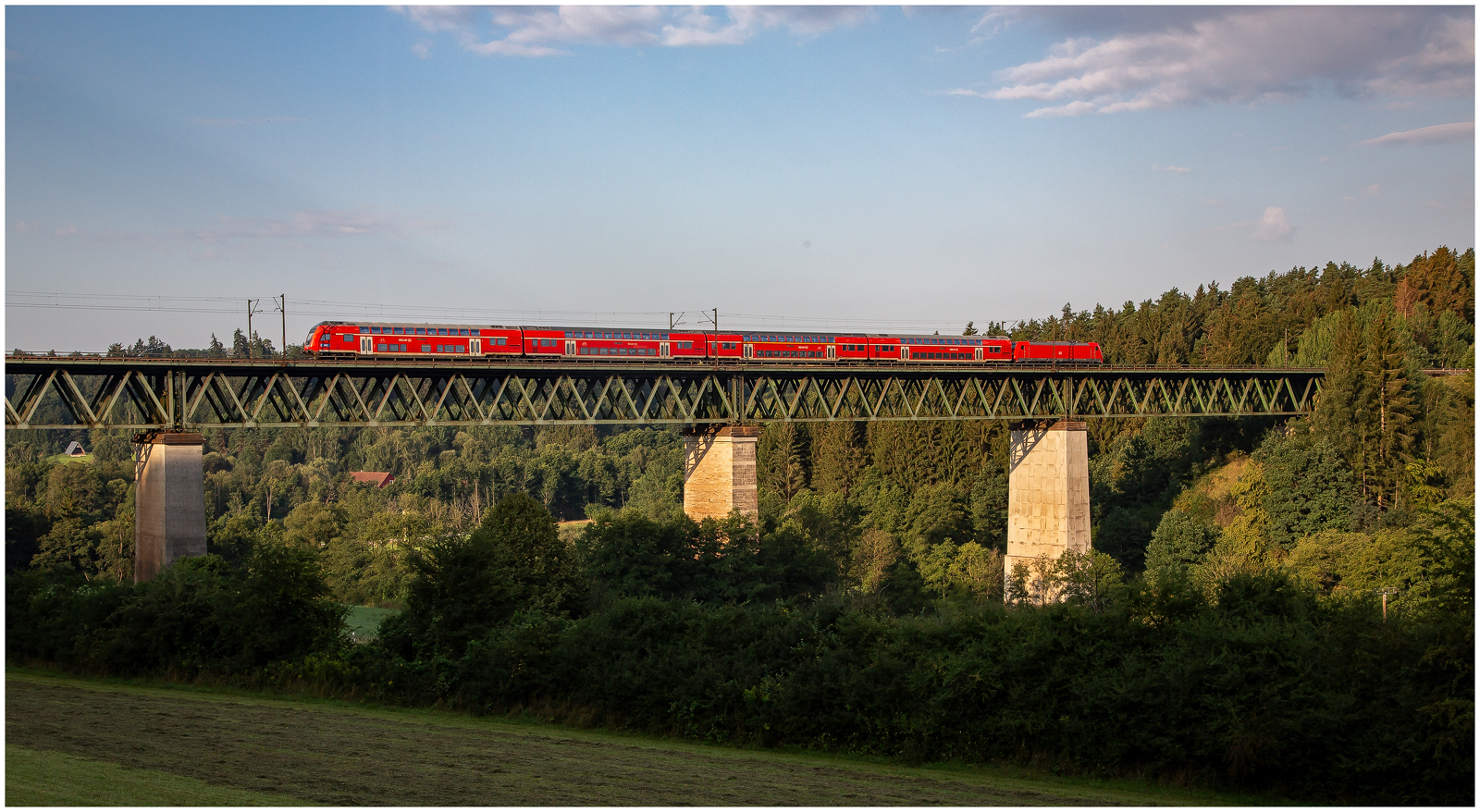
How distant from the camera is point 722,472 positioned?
191 ft

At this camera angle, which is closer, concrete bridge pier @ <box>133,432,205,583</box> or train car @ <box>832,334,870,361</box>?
concrete bridge pier @ <box>133,432,205,583</box>

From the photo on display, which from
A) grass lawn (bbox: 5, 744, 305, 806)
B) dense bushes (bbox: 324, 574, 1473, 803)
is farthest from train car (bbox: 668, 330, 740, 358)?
grass lawn (bbox: 5, 744, 305, 806)

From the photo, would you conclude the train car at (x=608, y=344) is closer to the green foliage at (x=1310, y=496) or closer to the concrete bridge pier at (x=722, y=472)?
the concrete bridge pier at (x=722, y=472)

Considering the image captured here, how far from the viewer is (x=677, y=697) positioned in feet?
85.6

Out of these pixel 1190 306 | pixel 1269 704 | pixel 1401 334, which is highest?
pixel 1190 306

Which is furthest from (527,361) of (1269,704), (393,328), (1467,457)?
(1467,457)

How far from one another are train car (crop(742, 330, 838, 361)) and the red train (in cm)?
5

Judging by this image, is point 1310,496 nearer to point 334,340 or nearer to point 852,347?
point 852,347


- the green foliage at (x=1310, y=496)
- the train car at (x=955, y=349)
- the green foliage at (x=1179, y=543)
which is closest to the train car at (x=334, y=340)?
the train car at (x=955, y=349)

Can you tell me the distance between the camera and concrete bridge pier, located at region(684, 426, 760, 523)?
57.8 m

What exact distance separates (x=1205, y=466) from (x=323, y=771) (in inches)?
3560

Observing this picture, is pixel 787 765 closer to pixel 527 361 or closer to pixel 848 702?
pixel 848 702

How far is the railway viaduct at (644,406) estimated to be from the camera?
1729 inches

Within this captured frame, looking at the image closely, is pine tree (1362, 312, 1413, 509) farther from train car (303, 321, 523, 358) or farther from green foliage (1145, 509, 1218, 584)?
train car (303, 321, 523, 358)
